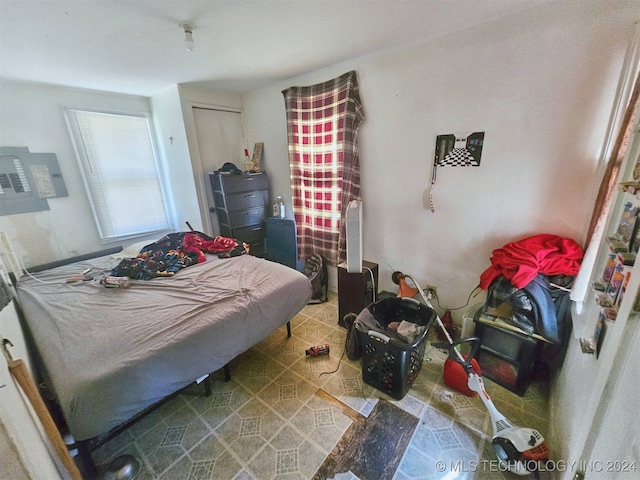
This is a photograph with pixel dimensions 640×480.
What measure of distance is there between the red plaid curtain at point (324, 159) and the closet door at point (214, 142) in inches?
37.0

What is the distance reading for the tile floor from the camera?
4.06 feet

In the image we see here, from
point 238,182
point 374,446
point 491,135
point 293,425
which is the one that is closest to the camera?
point 374,446

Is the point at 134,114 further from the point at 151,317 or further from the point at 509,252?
the point at 509,252

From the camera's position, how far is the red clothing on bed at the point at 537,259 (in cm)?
142

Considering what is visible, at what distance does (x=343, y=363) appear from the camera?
1.89 metres

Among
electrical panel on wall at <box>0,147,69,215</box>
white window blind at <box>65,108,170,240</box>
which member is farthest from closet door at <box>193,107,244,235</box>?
electrical panel on wall at <box>0,147,69,215</box>

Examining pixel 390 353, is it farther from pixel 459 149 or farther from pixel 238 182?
pixel 238 182

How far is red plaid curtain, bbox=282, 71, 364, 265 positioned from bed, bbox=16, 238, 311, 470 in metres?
0.82

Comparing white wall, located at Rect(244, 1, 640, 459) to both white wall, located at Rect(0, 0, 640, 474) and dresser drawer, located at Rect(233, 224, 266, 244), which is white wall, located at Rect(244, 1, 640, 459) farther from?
dresser drawer, located at Rect(233, 224, 266, 244)

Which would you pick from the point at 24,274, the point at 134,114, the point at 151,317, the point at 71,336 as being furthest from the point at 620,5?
the point at 24,274

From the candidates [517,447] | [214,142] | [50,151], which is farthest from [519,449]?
[50,151]

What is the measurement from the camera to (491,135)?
170 cm

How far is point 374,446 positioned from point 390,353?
18.7 inches

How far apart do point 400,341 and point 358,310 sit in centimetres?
72
